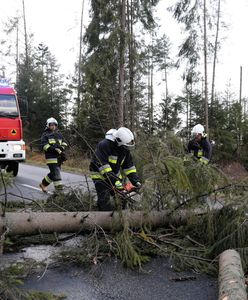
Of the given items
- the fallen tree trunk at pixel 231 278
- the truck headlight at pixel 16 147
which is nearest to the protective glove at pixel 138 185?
the fallen tree trunk at pixel 231 278

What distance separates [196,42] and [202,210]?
15300mm

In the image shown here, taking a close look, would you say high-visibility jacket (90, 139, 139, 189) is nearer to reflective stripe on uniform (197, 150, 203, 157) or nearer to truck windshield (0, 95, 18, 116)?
reflective stripe on uniform (197, 150, 203, 157)

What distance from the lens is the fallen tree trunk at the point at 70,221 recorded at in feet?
12.6

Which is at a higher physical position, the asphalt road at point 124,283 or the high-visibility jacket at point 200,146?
the high-visibility jacket at point 200,146

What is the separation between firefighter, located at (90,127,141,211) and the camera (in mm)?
4723

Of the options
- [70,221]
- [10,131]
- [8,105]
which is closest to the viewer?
[70,221]

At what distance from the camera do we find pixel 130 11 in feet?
51.4

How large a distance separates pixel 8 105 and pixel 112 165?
5.91m

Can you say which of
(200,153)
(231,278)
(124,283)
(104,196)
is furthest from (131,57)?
(231,278)

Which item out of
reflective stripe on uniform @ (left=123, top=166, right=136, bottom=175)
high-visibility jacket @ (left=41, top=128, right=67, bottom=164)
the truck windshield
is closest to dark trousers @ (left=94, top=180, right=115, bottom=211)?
reflective stripe on uniform @ (left=123, top=166, right=136, bottom=175)

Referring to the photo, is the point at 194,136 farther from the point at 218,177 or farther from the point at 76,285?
the point at 76,285

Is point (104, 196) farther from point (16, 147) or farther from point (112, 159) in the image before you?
point (16, 147)

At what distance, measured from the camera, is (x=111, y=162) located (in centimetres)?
513

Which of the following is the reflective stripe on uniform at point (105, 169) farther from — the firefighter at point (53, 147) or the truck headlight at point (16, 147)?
the truck headlight at point (16, 147)
